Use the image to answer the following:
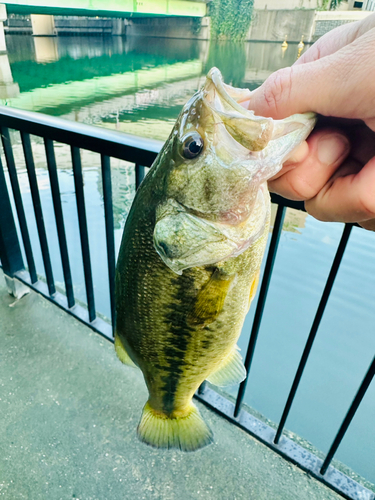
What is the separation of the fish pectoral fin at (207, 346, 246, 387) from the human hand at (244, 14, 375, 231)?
1.89ft

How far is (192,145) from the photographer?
718 millimetres

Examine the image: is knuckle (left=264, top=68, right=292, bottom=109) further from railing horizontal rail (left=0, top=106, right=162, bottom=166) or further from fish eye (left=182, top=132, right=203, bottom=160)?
railing horizontal rail (left=0, top=106, right=162, bottom=166)

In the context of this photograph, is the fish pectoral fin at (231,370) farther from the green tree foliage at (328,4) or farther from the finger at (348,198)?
the green tree foliage at (328,4)

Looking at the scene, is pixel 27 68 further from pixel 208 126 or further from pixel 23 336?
pixel 208 126

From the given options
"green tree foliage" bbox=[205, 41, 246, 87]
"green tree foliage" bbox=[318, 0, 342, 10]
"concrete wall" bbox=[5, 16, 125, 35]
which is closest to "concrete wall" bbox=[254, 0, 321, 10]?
"green tree foliage" bbox=[318, 0, 342, 10]

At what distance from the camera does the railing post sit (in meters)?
2.15

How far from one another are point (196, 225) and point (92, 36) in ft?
146

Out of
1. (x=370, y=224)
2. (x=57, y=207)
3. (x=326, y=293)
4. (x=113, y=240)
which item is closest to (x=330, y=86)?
(x=370, y=224)

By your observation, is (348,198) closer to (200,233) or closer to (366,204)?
(366,204)

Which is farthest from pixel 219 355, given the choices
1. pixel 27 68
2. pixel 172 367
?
pixel 27 68

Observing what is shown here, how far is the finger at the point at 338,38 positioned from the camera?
2.22 ft

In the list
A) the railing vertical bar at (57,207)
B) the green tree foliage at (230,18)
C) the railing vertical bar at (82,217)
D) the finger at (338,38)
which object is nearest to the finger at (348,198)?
the finger at (338,38)

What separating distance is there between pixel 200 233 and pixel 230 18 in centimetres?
3540

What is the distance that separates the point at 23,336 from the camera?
2152 mm
